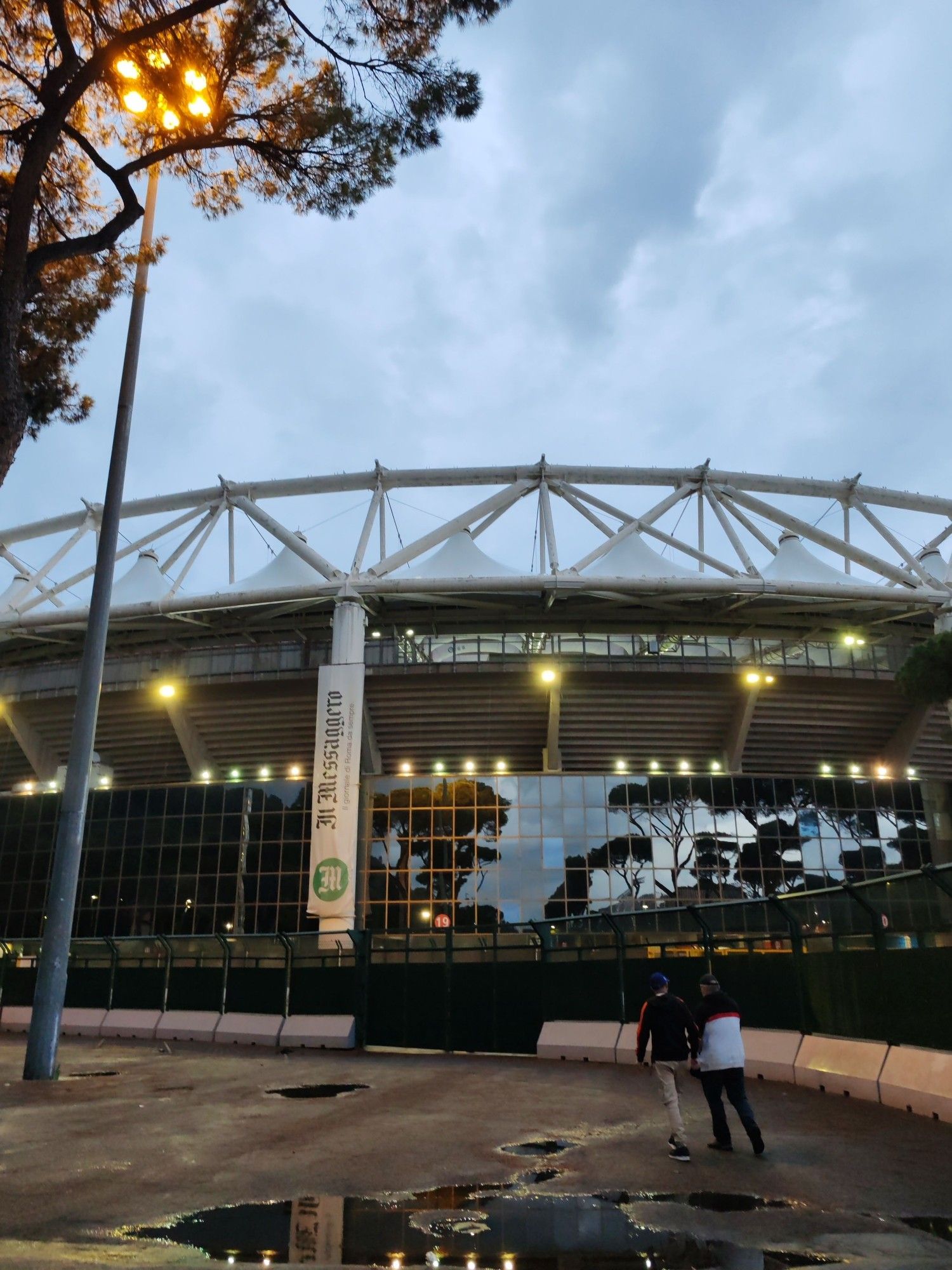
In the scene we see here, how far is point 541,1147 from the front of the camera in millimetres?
8055

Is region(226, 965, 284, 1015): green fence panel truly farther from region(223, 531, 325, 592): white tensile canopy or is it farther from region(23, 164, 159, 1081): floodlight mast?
region(223, 531, 325, 592): white tensile canopy

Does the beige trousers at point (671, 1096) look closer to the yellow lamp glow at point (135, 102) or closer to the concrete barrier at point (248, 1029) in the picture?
the yellow lamp glow at point (135, 102)

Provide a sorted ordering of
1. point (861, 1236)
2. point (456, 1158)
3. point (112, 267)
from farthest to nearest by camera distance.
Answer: point (112, 267) → point (456, 1158) → point (861, 1236)

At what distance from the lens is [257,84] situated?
9.91 m

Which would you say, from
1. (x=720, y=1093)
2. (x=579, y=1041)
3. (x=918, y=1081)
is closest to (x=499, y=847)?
(x=579, y=1041)

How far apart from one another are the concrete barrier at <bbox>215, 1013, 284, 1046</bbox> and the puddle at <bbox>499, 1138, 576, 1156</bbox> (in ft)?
37.8

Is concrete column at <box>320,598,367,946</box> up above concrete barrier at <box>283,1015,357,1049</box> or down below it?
above

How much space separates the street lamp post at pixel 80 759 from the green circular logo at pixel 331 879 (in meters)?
14.8

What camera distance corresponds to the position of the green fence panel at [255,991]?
1906 cm

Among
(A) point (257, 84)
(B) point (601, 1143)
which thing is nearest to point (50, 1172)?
(B) point (601, 1143)

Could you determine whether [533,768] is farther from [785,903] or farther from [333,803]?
[785,903]

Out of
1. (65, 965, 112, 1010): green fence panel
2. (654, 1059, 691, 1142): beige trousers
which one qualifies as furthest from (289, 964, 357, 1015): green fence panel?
(654, 1059, 691, 1142): beige trousers

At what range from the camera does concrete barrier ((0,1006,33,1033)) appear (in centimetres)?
2352

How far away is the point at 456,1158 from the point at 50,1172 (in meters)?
3.09
